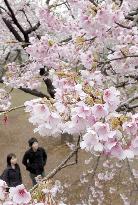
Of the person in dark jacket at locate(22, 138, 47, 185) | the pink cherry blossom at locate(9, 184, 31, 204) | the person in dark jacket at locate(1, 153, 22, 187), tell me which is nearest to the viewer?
the pink cherry blossom at locate(9, 184, 31, 204)

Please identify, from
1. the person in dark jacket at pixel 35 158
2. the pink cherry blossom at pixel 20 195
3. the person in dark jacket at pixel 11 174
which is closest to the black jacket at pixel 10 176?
the person in dark jacket at pixel 11 174

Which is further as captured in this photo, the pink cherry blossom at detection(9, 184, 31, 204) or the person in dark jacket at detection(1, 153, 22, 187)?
the person in dark jacket at detection(1, 153, 22, 187)

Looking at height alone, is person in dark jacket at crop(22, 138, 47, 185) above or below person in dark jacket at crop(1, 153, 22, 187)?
below

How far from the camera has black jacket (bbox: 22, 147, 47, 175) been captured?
9.11 m

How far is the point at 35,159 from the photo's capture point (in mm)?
9234

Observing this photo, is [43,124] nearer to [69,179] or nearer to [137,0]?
[137,0]

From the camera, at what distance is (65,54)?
306 inches

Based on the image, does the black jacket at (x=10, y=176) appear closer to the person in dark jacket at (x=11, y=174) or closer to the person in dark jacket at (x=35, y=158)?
the person in dark jacket at (x=11, y=174)

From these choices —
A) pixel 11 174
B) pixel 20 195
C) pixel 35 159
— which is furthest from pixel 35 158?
pixel 20 195

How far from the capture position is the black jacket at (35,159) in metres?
9.11

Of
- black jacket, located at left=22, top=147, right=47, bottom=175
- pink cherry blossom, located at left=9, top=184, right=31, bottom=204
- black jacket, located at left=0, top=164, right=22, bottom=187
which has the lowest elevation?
black jacket, located at left=22, top=147, right=47, bottom=175

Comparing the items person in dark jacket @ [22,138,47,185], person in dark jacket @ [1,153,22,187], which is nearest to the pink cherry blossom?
person in dark jacket @ [1,153,22,187]

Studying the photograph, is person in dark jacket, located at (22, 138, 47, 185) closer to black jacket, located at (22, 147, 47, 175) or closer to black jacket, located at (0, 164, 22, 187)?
black jacket, located at (22, 147, 47, 175)

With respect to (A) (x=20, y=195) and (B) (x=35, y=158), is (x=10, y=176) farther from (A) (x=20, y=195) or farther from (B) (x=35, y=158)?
(A) (x=20, y=195)
